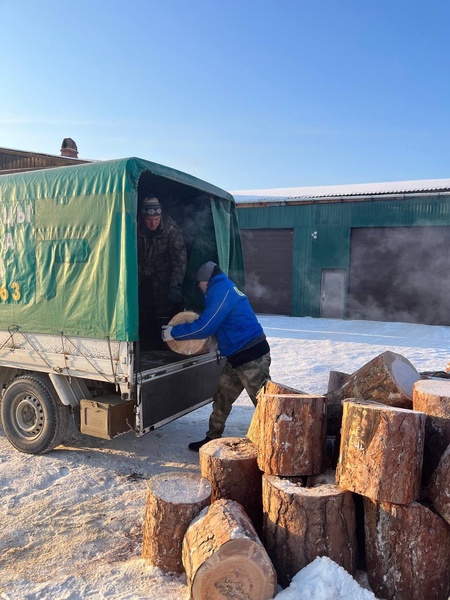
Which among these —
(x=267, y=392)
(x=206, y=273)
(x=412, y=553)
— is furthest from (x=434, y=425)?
(x=206, y=273)

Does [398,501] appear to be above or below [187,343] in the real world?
below

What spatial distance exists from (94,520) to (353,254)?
48.8 ft

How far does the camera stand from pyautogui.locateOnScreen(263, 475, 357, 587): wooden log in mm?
2646

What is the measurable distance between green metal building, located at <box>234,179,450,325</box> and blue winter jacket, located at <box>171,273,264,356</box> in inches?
501

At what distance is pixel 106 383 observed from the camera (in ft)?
14.5

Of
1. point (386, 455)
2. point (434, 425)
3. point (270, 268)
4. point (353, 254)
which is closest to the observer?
point (386, 455)

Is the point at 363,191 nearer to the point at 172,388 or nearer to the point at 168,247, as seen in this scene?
the point at 168,247

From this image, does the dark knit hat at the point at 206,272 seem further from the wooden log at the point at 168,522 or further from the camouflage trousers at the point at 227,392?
the wooden log at the point at 168,522

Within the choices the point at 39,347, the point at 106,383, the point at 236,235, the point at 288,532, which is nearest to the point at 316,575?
the point at 288,532

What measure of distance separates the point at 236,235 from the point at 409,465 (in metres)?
3.92

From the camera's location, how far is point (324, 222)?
56.5 ft

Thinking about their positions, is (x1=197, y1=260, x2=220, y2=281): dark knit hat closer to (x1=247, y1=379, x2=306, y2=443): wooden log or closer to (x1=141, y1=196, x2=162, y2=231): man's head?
(x1=141, y1=196, x2=162, y2=231): man's head

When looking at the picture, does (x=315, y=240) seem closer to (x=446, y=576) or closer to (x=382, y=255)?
(x=382, y=255)

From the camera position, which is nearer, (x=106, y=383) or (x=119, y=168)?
(x=119, y=168)
